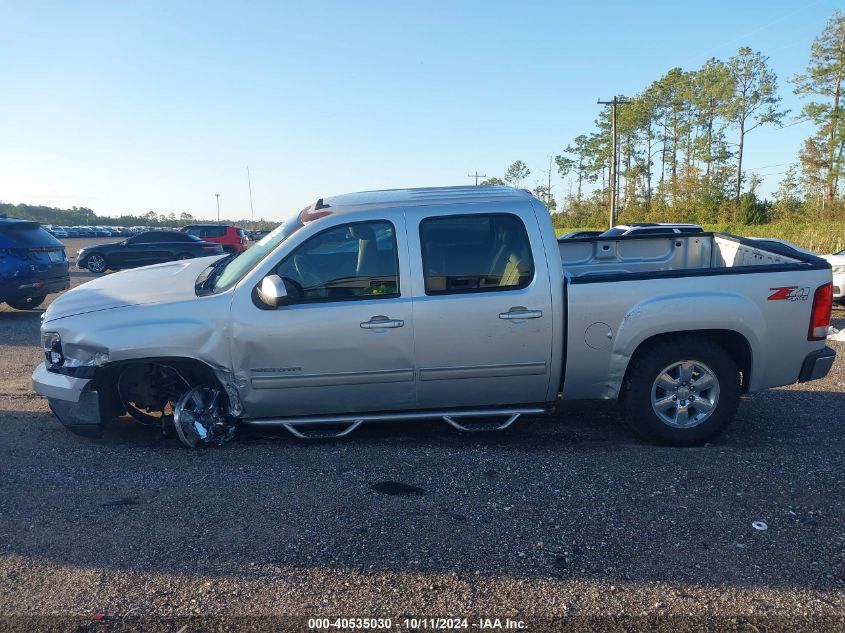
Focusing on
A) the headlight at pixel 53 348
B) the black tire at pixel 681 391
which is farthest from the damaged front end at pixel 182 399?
the black tire at pixel 681 391

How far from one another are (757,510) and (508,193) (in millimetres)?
2728

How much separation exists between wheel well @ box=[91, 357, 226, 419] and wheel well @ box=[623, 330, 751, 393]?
3.13 meters

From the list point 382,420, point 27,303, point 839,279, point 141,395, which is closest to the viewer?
point 382,420

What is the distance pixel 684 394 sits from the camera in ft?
15.7

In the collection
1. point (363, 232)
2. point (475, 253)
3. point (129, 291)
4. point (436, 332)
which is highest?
point (363, 232)

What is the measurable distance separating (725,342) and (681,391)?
1.69ft

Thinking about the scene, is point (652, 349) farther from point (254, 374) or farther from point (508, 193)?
point (254, 374)

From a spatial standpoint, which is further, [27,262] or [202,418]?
[27,262]

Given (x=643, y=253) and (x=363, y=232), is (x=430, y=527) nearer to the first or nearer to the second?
(x=363, y=232)

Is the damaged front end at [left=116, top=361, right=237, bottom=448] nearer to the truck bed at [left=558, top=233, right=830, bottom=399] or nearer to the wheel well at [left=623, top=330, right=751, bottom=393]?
the truck bed at [left=558, top=233, right=830, bottom=399]

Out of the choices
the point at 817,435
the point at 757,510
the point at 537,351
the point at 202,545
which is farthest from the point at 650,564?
the point at 817,435

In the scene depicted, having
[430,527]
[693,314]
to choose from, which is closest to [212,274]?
[430,527]

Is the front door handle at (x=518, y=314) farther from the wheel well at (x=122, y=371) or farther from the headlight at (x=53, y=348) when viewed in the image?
the headlight at (x=53, y=348)

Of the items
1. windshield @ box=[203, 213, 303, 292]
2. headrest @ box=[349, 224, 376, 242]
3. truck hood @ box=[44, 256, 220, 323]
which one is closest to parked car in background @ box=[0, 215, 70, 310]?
truck hood @ box=[44, 256, 220, 323]
